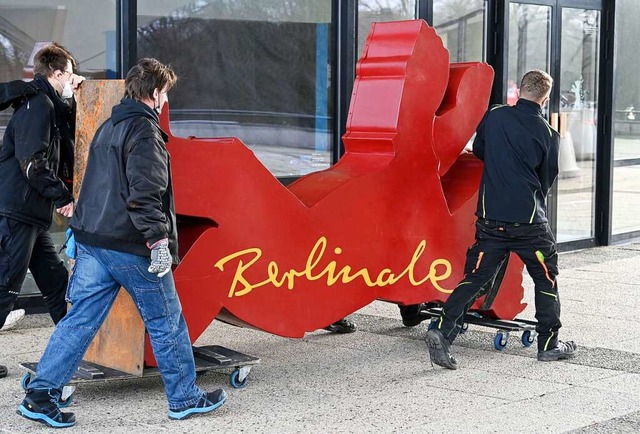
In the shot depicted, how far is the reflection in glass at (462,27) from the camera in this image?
35.6ft

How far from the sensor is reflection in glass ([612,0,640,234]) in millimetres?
12688

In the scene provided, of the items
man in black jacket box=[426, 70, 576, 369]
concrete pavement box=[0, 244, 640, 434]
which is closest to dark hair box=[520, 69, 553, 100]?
man in black jacket box=[426, 70, 576, 369]

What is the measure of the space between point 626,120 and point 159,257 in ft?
29.3

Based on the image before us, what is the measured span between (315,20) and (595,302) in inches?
139

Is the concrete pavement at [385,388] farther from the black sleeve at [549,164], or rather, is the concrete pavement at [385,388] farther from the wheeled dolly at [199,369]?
the black sleeve at [549,164]

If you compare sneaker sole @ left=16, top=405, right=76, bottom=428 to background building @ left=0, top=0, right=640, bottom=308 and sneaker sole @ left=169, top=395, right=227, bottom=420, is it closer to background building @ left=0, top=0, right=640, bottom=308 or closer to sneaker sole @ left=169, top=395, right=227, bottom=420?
sneaker sole @ left=169, top=395, right=227, bottom=420

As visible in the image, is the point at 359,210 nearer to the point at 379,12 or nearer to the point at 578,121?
the point at 379,12

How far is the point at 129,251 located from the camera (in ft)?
17.4

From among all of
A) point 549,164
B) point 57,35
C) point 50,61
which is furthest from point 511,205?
point 57,35

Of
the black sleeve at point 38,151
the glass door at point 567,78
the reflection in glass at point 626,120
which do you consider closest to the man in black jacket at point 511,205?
the black sleeve at point 38,151

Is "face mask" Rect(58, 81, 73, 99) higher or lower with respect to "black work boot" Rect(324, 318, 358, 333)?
higher

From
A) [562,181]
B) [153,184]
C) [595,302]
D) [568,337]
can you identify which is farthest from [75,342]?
[562,181]

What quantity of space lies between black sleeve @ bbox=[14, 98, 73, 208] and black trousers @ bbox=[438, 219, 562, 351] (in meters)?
2.45

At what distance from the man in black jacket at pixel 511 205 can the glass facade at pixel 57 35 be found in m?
3.25
